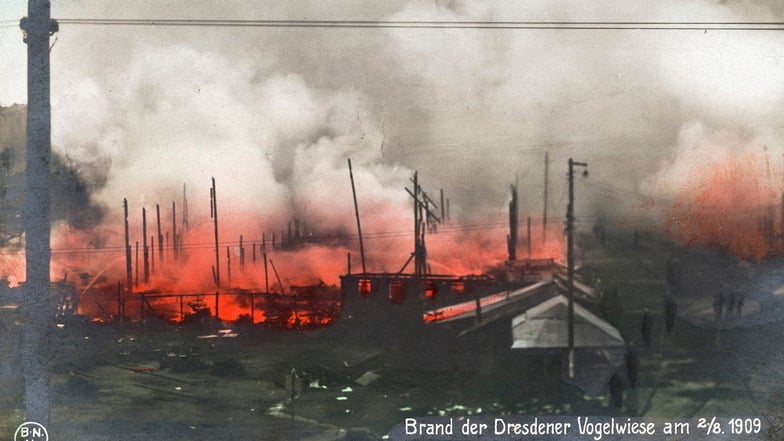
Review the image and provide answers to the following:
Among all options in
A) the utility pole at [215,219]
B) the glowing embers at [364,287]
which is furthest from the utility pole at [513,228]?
the utility pole at [215,219]

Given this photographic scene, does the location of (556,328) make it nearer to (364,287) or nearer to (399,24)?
(364,287)

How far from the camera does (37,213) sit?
7270 millimetres

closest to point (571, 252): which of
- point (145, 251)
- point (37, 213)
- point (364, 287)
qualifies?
point (364, 287)

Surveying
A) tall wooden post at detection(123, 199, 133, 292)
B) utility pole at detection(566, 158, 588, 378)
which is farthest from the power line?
tall wooden post at detection(123, 199, 133, 292)

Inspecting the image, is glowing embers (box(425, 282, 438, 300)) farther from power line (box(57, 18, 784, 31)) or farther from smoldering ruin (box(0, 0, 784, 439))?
power line (box(57, 18, 784, 31))

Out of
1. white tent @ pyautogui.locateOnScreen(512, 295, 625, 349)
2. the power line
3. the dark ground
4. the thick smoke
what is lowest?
the dark ground

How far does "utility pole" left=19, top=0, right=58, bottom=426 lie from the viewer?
285 inches

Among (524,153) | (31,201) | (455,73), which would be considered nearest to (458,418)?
(524,153)

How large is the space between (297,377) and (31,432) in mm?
2460

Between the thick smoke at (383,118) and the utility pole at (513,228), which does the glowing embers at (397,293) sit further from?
the utility pole at (513,228)

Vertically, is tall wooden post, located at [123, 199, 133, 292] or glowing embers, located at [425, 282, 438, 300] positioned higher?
tall wooden post, located at [123, 199, 133, 292]

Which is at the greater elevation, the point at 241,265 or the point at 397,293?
the point at 241,265

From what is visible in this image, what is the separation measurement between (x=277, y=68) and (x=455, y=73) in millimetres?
1624

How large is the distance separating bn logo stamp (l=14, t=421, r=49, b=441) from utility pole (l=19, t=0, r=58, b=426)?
0.17 feet
